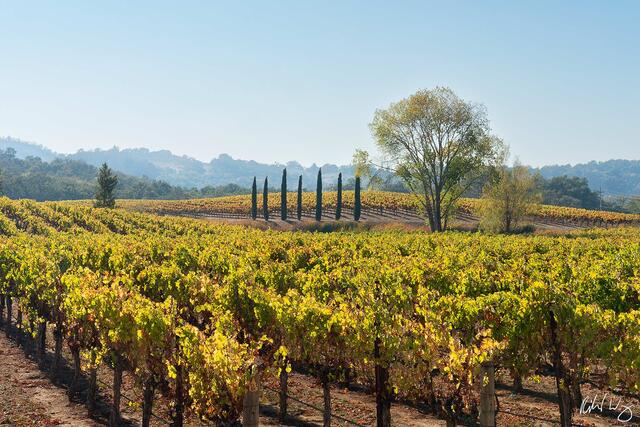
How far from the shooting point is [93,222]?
2315 inches

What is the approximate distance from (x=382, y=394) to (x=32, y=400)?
10.9 m

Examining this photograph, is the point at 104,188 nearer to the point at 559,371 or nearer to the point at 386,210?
the point at 386,210

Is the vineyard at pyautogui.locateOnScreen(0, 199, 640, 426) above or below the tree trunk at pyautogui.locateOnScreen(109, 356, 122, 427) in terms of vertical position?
above

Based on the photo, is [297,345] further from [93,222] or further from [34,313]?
[93,222]

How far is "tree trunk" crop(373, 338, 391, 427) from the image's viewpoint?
514 inches

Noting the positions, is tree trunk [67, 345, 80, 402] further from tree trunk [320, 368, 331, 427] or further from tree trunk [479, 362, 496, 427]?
tree trunk [479, 362, 496, 427]

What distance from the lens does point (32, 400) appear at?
1731 cm

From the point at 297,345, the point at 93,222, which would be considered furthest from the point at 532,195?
the point at 297,345

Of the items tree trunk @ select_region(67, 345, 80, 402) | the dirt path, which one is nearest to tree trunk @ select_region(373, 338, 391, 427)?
the dirt path

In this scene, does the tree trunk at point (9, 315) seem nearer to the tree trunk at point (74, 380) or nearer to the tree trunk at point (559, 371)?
the tree trunk at point (74, 380)

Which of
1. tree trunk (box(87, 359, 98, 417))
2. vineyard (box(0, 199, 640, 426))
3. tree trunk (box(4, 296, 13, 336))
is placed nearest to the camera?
vineyard (box(0, 199, 640, 426))

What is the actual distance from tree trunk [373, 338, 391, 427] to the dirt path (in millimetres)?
7862

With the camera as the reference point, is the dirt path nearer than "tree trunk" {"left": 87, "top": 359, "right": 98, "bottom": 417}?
Yes

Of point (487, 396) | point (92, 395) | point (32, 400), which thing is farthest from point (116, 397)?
point (487, 396)
